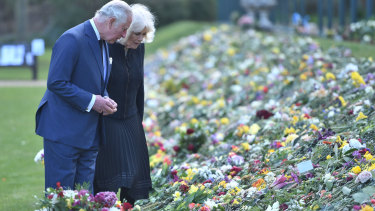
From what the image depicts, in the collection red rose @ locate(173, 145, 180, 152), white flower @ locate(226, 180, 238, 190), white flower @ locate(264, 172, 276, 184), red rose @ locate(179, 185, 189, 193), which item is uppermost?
white flower @ locate(264, 172, 276, 184)

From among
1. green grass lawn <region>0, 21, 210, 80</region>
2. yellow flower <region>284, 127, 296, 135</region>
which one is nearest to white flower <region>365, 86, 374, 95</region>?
yellow flower <region>284, 127, 296, 135</region>

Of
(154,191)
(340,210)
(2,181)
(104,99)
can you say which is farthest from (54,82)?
(2,181)

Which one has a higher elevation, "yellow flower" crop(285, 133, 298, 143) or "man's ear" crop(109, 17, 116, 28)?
"man's ear" crop(109, 17, 116, 28)

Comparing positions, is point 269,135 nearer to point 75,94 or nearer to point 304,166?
point 304,166

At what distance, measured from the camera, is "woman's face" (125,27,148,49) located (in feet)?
13.7

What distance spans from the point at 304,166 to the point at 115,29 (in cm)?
159

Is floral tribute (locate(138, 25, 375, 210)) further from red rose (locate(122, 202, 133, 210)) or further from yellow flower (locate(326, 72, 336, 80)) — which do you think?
red rose (locate(122, 202, 133, 210))

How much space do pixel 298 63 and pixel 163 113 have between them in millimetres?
1984

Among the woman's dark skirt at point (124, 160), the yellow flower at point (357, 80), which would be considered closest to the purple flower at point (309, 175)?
the woman's dark skirt at point (124, 160)

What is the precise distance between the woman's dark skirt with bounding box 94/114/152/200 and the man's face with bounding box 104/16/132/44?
70 cm

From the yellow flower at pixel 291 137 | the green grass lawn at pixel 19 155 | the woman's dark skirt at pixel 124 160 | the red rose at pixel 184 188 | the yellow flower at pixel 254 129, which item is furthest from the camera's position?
the yellow flower at pixel 254 129

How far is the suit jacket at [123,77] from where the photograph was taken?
4.27m

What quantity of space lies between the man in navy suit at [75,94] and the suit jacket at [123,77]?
374 millimetres

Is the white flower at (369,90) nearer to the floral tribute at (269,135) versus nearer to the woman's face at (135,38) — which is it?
the floral tribute at (269,135)
